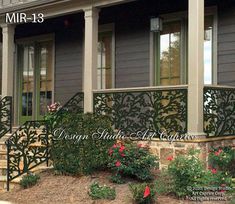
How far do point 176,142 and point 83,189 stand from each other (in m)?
1.87

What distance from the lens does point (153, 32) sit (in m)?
10.0

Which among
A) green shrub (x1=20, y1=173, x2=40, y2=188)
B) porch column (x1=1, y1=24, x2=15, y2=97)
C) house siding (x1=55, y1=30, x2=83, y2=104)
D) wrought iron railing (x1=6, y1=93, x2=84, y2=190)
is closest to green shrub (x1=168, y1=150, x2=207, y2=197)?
green shrub (x1=20, y1=173, x2=40, y2=188)

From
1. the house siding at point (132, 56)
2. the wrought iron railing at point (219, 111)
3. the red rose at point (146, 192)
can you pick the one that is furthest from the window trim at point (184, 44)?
the red rose at point (146, 192)

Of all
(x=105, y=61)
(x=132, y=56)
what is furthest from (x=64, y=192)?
(x=105, y=61)

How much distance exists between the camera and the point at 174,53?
9742mm

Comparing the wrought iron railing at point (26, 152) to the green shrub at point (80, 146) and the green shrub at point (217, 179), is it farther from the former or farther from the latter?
the green shrub at point (217, 179)

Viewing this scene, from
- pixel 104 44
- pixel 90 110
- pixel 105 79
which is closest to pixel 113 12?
pixel 104 44

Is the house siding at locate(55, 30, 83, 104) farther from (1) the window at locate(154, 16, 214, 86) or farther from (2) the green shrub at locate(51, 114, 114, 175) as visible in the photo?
(2) the green shrub at locate(51, 114, 114, 175)

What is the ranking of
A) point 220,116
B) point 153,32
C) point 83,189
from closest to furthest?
1. point 83,189
2. point 220,116
3. point 153,32

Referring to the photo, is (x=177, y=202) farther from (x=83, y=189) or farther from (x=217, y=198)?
(x=83, y=189)

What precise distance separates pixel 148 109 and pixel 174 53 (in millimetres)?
2028

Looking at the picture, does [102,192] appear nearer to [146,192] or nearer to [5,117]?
[146,192]

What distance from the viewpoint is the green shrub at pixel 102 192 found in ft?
21.2

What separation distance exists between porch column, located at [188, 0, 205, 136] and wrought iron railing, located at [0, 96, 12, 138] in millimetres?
4797
